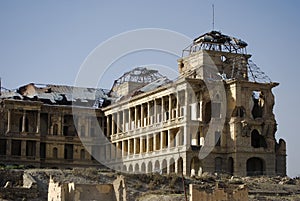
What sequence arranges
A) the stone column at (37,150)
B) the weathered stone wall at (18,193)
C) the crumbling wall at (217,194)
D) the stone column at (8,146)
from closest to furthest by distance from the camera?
the crumbling wall at (217,194) < the weathered stone wall at (18,193) < the stone column at (8,146) < the stone column at (37,150)

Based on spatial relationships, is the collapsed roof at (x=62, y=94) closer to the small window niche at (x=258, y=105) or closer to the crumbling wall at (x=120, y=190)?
the small window niche at (x=258, y=105)

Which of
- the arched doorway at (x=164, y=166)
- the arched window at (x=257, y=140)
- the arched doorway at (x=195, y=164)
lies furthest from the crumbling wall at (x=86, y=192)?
the arched window at (x=257, y=140)

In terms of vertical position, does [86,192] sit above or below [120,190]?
below

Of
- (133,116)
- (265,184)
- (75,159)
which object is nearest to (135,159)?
(133,116)

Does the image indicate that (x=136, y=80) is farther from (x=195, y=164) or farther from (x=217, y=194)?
(x=217, y=194)

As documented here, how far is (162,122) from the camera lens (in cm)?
9181

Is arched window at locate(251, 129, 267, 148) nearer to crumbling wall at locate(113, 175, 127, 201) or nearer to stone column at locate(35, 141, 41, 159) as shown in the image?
stone column at locate(35, 141, 41, 159)

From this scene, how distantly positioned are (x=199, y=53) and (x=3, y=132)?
3307 cm

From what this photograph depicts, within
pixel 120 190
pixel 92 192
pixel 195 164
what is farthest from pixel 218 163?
pixel 92 192

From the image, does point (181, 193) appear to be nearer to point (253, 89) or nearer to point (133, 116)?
point (253, 89)

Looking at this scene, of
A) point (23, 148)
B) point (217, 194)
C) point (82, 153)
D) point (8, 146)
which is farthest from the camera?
point (82, 153)

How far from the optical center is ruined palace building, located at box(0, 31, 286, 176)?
281 feet

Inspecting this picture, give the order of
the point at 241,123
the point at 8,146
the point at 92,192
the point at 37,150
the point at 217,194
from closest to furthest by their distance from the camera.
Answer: the point at 217,194, the point at 92,192, the point at 241,123, the point at 8,146, the point at 37,150

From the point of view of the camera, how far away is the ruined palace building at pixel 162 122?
85562mm
